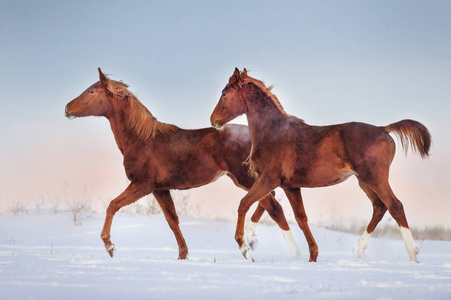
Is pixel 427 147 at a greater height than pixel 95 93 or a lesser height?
lesser

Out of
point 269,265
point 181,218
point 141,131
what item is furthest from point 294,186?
point 181,218

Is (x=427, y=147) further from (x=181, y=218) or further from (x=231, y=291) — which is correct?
(x=181, y=218)

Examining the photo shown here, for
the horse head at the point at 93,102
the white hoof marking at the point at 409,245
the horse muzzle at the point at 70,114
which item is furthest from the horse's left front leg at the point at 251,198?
the horse muzzle at the point at 70,114

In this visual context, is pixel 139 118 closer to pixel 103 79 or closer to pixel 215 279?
pixel 103 79

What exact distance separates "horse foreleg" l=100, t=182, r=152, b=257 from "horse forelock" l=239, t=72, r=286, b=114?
197cm

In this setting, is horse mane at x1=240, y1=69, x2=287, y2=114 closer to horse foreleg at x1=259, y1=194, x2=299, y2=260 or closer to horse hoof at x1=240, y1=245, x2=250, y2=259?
horse foreleg at x1=259, y1=194, x2=299, y2=260

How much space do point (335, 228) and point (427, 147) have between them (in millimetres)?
7561

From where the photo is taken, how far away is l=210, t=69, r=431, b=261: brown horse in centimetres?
702

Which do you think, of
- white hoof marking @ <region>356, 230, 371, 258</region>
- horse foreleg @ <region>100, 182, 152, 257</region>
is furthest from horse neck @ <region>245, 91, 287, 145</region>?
white hoof marking @ <region>356, 230, 371, 258</region>

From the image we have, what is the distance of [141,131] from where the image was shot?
830 centimetres

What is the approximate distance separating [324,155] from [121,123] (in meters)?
3.04

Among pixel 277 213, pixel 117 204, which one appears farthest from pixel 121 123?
pixel 277 213

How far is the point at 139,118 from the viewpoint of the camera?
27.4ft

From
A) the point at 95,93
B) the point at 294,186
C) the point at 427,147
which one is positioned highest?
the point at 95,93
